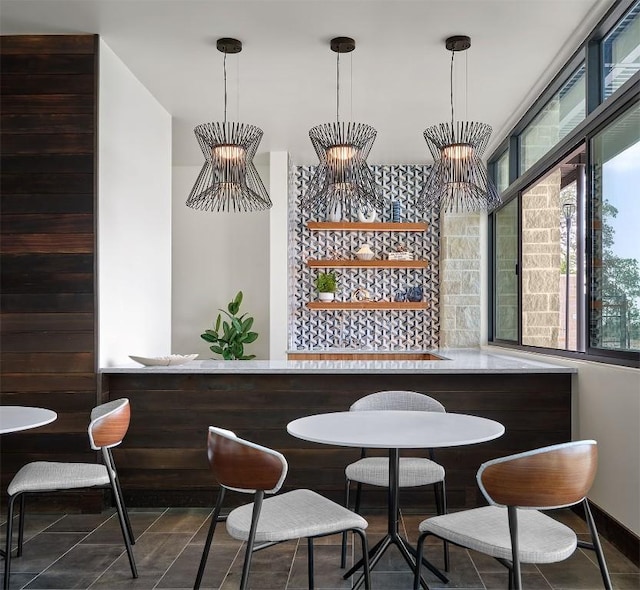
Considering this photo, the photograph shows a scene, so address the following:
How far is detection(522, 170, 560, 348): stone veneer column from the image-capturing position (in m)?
4.87

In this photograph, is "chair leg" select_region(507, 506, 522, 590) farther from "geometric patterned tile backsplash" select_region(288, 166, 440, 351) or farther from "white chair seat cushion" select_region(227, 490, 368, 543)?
"geometric patterned tile backsplash" select_region(288, 166, 440, 351)

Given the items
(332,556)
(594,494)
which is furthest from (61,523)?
(594,494)

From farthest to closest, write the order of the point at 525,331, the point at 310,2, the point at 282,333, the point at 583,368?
the point at 282,333 → the point at 525,331 → the point at 583,368 → the point at 310,2

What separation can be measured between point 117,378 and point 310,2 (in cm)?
241

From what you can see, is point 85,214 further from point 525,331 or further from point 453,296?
point 453,296

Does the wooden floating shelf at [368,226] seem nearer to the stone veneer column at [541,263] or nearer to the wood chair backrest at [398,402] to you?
the stone veneer column at [541,263]

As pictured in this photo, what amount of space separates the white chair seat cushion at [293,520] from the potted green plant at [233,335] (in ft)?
13.7

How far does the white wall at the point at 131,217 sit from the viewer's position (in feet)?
12.6

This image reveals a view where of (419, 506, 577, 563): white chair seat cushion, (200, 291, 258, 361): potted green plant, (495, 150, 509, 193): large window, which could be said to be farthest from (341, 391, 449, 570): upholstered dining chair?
(200, 291, 258, 361): potted green plant

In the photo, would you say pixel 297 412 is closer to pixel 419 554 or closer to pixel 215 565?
pixel 215 565

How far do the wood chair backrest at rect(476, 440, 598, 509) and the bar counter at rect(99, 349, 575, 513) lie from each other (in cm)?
174

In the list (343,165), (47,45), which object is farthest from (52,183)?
(343,165)

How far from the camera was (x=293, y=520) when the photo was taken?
2.17m

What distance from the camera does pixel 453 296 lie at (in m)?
6.64
